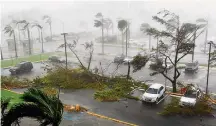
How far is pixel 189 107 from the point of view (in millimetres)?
22875

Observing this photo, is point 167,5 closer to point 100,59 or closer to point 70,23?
point 70,23

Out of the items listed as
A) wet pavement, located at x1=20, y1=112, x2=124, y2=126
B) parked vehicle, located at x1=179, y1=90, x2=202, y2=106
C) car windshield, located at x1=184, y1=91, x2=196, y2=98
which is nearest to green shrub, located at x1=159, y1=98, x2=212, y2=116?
parked vehicle, located at x1=179, y1=90, x2=202, y2=106

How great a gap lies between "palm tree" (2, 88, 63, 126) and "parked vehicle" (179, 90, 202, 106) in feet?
47.1

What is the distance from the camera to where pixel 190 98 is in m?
23.9

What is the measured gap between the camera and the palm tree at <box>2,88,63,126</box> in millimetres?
11453

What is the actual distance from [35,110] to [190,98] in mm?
16468

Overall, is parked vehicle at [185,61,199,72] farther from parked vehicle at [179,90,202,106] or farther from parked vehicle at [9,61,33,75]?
parked vehicle at [9,61,33,75]

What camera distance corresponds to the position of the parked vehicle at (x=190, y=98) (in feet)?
76.1

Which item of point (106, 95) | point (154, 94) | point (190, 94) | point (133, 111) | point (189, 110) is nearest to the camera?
point (189, 110)

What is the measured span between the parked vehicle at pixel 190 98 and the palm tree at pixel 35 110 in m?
14.4

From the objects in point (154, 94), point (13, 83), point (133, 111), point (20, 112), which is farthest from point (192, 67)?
point (20, 112)

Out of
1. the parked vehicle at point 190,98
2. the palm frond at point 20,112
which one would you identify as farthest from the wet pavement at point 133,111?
the palm frond at point 20,112

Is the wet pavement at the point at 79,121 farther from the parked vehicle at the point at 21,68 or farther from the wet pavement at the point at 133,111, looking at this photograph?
the parked vehicle at the point at 21,68

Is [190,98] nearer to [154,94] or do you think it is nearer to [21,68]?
[154,94]
